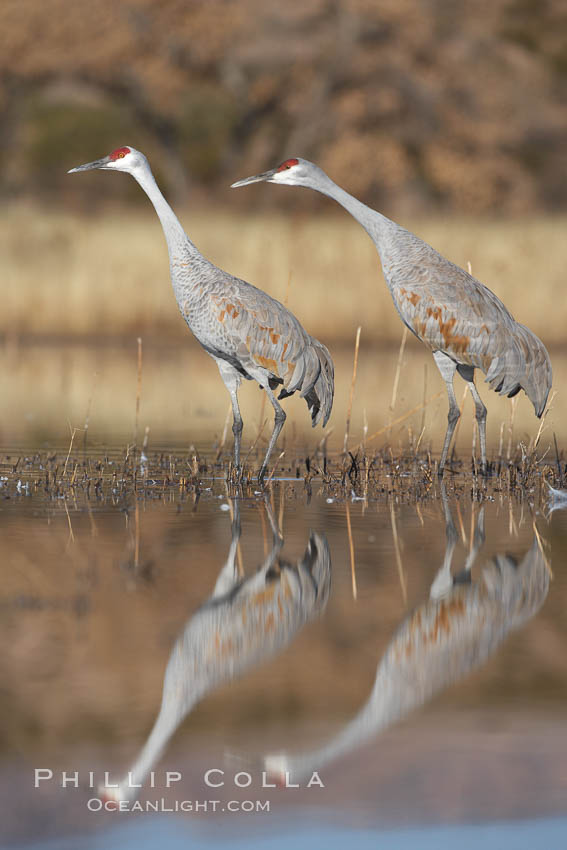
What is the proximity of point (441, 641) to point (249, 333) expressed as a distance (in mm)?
3622

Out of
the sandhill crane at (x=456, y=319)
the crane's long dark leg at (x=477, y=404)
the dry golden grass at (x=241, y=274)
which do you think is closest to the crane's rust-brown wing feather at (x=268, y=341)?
the sandhill crane at (x=456, y=319)

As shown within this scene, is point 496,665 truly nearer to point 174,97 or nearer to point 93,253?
point 93,253

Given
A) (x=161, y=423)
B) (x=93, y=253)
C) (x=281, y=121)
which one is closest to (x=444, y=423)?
(x=161, y=423)

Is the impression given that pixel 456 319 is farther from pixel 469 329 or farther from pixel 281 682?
pixel 281 682

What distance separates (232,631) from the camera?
13.8 ft

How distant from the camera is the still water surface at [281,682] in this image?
2.93 m

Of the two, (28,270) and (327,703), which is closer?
(327,703)

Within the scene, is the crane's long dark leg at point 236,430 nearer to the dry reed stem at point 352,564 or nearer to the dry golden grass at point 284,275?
the dry reed stem at point 352,564

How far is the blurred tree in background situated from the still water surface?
20527 millimetres

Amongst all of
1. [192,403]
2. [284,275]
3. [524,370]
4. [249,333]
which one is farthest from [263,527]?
[284,275]

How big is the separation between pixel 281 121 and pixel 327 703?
27.0 metres

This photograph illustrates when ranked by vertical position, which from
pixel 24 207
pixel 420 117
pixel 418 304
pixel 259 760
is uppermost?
pixel 420 117

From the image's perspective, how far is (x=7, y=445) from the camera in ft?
29.8

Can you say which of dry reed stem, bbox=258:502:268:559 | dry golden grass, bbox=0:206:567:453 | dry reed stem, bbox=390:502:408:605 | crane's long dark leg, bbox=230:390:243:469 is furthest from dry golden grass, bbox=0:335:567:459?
dry reed stem, bbox=390:502:408:605
